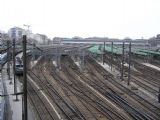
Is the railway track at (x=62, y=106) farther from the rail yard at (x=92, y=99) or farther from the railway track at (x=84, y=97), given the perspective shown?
the railway track at (x=84, y=97)

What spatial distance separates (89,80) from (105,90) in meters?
7.25

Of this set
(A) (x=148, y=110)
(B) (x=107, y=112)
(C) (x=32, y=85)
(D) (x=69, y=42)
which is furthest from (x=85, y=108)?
(D) (x=69, y=42)

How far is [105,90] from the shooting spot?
101 feet

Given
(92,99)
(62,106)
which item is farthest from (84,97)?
(62,106)

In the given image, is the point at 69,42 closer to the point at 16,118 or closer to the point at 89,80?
the point at 89,80

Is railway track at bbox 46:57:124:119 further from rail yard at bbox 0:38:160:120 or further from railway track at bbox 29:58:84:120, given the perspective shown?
railway track at bbox 29:58:84:120

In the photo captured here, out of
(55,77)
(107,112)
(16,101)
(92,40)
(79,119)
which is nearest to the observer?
(79,119)

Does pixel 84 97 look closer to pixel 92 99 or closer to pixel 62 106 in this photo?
pixel 92 99

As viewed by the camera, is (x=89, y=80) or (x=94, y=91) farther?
(x=89, y=80)

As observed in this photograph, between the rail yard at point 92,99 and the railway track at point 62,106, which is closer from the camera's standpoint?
the railway track at point 62,106

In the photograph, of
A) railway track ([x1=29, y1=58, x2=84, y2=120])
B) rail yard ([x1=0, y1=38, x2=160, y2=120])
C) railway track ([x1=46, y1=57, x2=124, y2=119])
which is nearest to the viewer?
railway track ([x1=29, y1=58, x2=84, y2=120])

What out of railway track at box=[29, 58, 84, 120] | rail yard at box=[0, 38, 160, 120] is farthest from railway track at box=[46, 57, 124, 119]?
railway track at box=[29, 58, 84, 120]

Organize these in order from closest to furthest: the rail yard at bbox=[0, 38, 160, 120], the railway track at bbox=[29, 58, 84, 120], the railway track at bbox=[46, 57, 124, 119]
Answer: the railway track at bbox=[29, 58, 84, 120] < the rail yard at bbox=[0, 38, 160, 120] < the railway track at bbox=[46, 57, 124, 119]

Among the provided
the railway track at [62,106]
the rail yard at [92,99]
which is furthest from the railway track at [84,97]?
the railway track at [62,106]
